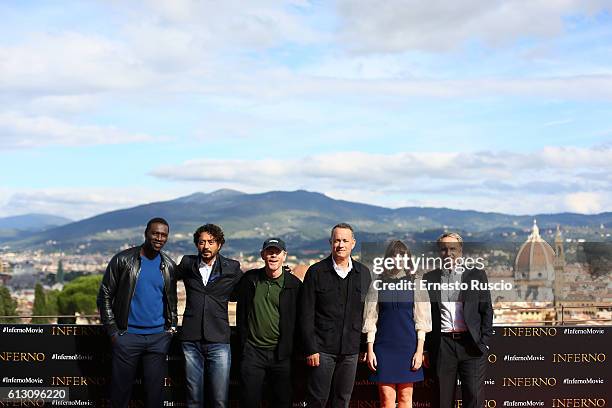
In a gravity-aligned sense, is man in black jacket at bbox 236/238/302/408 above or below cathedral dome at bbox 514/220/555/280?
below

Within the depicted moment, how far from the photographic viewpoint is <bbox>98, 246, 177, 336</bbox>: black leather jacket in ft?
24.2

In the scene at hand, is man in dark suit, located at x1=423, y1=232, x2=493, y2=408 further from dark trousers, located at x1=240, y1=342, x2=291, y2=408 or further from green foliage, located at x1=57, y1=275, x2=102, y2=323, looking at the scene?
green foliage, located at x1=57, y1=275, x2=102, y2=323

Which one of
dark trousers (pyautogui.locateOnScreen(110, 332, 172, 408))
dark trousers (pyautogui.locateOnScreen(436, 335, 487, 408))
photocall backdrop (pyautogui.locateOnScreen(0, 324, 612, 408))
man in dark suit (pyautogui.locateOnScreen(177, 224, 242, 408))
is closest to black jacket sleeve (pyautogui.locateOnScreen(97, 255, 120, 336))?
dark trousers (pyautogui.locateOnScreen(110, 332, 172, 408))

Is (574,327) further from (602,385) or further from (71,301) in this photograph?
(71,301)

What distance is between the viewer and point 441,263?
24.8 ft

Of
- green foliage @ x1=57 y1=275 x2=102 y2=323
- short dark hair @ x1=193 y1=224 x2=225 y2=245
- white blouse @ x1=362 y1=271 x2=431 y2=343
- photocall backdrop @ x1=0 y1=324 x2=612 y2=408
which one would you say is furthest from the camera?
green foliage @ x1=57 y1=275 x2=102 y2=323

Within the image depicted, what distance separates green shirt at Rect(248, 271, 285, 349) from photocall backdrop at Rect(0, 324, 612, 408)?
131cm

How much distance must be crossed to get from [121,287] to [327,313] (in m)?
1.86

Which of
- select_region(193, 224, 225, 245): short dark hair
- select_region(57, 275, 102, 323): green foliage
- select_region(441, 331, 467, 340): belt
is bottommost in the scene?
select_region(57, 275, 102, 323): green foliage

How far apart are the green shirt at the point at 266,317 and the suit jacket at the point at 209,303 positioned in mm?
315

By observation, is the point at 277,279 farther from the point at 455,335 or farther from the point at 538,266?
the point at 538,266

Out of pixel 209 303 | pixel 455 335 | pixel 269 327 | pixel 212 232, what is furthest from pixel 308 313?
pixel 455 335

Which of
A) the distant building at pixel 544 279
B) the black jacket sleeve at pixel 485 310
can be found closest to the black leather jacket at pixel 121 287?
the black jacket sleeve at pixel 485 310

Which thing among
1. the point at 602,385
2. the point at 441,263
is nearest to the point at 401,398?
the point at 441,263
